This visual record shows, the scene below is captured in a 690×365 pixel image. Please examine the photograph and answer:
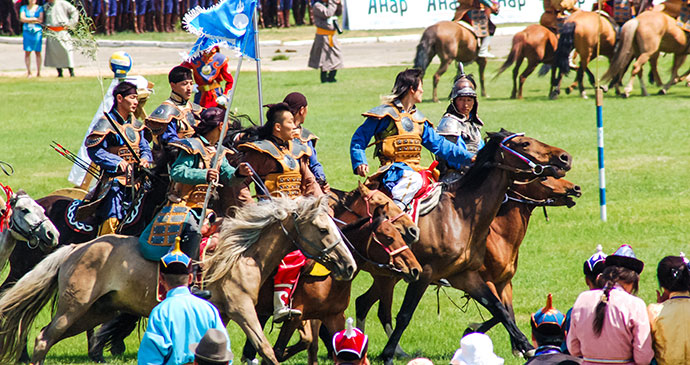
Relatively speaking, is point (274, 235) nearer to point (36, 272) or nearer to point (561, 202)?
point (36, 272)

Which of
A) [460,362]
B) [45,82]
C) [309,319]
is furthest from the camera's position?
[45,82]

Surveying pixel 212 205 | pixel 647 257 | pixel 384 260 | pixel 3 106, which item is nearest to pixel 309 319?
pixel 384 260

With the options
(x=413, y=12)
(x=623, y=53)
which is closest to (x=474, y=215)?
(x=623, y=53)

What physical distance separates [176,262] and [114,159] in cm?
322

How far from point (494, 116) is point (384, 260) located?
14903mm

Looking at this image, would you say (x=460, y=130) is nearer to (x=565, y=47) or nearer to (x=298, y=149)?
(x=298, y=149)

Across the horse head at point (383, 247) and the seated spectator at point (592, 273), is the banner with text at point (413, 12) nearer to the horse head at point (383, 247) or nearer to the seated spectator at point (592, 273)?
the horse head at point (383, 247)

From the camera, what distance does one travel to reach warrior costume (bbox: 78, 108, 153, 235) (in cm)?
998

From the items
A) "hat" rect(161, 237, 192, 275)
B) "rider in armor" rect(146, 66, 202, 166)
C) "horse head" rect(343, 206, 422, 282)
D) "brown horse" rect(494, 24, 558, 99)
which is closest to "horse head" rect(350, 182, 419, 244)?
"horse head" rect(343, 206, 422, 282)

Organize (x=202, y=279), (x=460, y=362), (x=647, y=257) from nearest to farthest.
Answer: (x=460, y=362), (x=202, y=279), (x=647, y=257)

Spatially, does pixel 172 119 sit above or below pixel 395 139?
above

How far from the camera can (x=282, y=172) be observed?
9.46 meters

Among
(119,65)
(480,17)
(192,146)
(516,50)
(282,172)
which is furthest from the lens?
(480,17)

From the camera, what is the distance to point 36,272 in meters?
8.72
